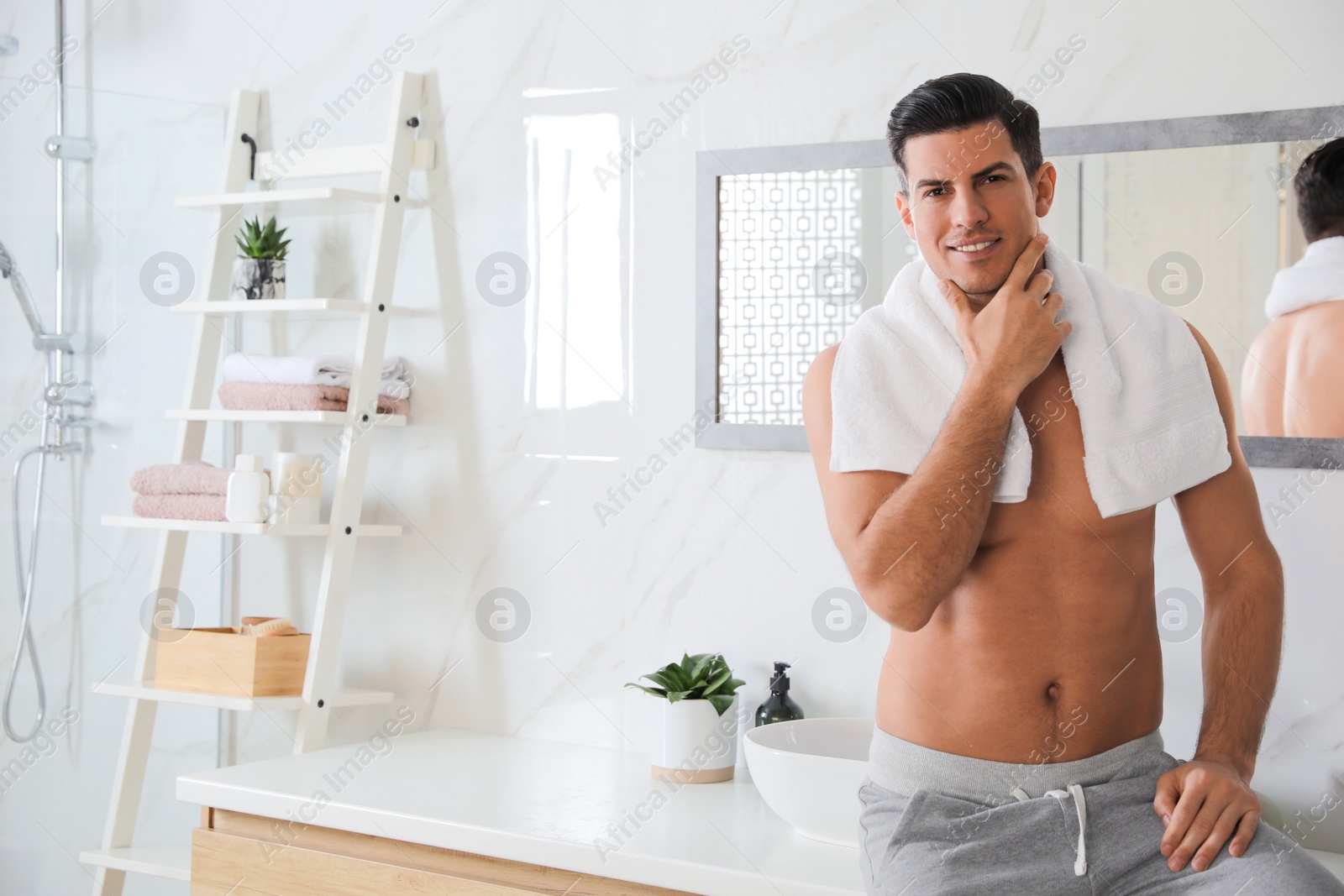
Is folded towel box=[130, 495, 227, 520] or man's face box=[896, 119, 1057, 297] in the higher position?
man's face box=[896, 119, 1057, 297]

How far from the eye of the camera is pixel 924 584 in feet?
4.14

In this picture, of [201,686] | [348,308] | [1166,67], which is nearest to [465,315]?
[348,308]

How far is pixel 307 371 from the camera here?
218 cm

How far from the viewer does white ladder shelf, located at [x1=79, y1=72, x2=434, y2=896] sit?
2.19 m

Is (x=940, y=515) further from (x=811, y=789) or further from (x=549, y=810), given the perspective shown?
(x=549, y=810)

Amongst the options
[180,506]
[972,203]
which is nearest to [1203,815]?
[972,203]

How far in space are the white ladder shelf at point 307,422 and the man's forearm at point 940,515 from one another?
47.8 inches

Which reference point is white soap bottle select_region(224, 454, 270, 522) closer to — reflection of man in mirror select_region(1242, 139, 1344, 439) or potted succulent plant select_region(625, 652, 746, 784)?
potted succulent plant select_region(625, 652, 746, 784)

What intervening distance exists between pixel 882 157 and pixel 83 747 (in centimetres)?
182

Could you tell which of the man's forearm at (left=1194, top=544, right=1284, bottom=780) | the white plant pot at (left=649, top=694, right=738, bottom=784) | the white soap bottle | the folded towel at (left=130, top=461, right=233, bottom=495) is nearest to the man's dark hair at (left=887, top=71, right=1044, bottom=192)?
the man's forearm at (left=1194, top=544, right=1284, bottom=780)

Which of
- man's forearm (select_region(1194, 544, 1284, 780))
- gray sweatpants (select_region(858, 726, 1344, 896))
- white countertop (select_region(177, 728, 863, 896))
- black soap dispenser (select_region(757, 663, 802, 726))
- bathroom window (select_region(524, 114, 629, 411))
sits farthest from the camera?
bathroom window (select_region(524, 114, 629, 411))

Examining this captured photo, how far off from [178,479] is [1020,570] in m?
1.58

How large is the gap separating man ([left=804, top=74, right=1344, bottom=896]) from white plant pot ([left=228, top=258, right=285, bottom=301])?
52.1 inches

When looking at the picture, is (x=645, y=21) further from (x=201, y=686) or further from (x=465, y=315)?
(x=201, y=686)
